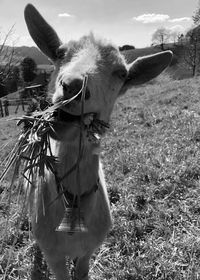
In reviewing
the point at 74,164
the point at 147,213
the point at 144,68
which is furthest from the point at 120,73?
the point at 147,213

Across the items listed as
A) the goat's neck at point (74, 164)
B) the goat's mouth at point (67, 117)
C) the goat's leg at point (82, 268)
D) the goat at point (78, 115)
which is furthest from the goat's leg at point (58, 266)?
the goat's mouth at point (67, 117)

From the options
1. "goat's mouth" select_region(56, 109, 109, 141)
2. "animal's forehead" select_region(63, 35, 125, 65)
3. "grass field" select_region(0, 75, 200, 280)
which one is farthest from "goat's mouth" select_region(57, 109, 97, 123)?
"animal's forehead" select_region(63, 35, 125, 65)

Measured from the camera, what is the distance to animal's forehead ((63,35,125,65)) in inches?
124

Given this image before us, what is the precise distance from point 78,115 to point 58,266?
2136mm

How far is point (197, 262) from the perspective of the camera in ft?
14.2

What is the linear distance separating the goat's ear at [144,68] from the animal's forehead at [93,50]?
1.38ft

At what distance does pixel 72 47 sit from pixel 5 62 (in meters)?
0.67

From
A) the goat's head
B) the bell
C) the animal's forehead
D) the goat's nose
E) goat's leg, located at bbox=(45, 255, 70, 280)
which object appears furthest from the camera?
goat's leg, located at bbox=(45, 255, 70, 280)

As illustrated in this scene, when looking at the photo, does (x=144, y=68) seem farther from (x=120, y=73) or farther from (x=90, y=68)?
(x=90, y=68)

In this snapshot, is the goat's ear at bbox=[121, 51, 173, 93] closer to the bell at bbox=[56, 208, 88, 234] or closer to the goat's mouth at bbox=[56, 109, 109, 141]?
the goat's mouth at bbox=[56, 109, 109, 141]

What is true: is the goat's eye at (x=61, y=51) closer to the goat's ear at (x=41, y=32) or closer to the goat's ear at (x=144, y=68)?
the goat's ear at (x=41, y=32)

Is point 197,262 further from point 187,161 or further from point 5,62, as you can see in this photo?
point 5,62

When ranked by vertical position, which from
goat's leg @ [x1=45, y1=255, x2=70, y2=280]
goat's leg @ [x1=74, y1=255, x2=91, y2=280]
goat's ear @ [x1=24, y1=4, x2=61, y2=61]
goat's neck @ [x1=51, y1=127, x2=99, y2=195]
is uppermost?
goat's ear @ [x1=24, y1=4, x2=61, y2=61]

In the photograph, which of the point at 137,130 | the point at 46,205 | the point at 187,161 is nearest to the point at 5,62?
the point at 46,205
